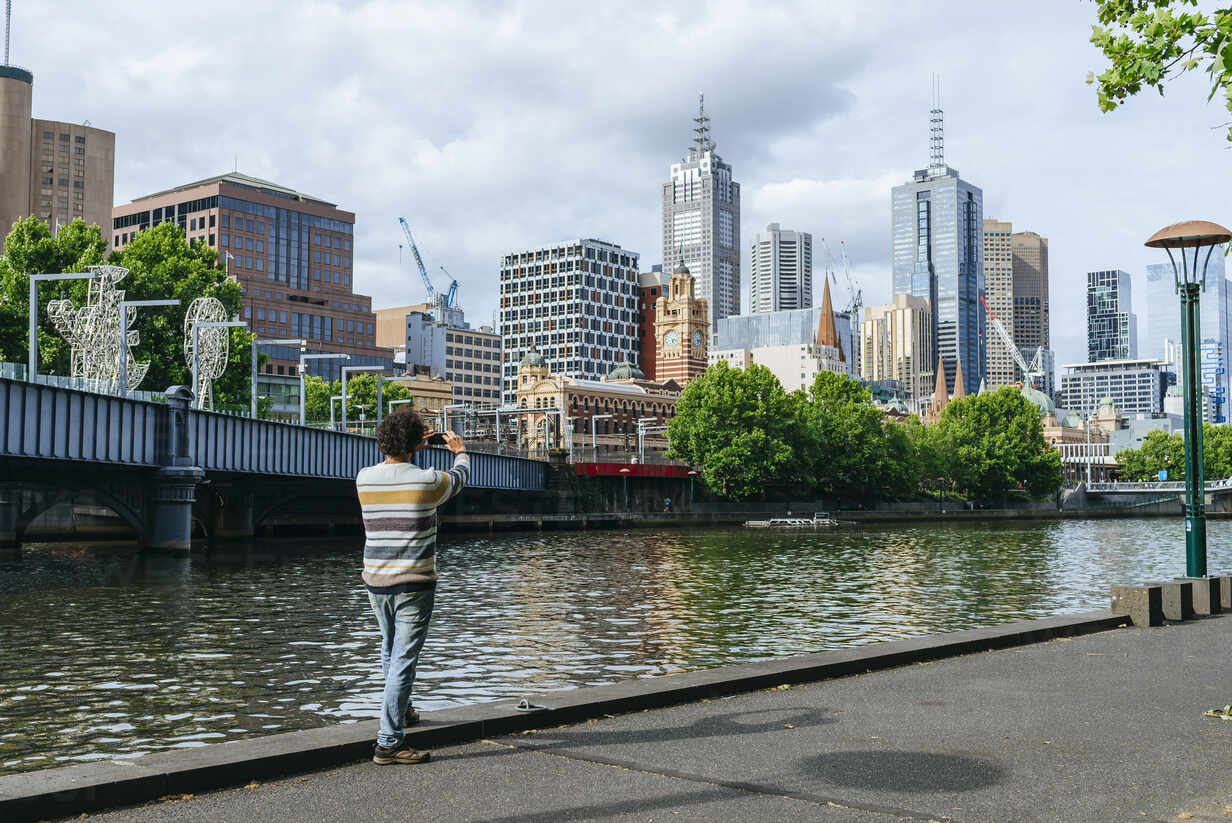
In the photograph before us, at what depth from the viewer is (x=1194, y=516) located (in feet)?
75.6

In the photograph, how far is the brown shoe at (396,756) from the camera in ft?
32.4

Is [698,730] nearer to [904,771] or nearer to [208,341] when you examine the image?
[904,771]

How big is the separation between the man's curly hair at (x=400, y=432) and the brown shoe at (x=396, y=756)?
7.91ft

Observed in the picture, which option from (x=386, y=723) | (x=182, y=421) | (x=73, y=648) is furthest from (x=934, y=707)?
(x=182, y=421)

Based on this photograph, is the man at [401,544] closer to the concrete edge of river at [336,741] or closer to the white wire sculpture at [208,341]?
the concrete edge of river at [336,741]

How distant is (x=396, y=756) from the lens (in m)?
9.87

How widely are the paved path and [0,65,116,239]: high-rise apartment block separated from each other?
193 metres

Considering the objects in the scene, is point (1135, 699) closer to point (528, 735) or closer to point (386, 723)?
→ point (528, 735)

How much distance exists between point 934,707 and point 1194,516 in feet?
42.9

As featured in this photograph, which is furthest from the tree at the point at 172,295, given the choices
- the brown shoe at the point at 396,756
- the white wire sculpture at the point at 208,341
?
the brown shoe at the point at 396,756

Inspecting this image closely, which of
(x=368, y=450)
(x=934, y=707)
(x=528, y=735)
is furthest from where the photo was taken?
(x=368, y=450)

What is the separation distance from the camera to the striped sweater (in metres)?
10.3

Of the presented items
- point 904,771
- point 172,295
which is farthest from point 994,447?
point 904,771

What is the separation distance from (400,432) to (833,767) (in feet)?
14.6
